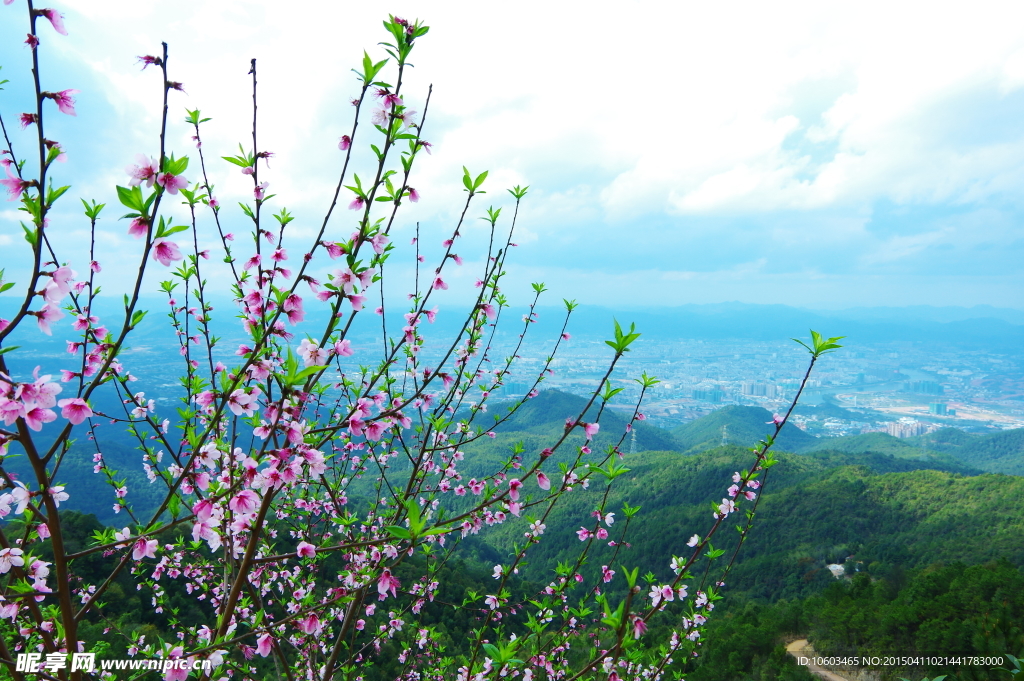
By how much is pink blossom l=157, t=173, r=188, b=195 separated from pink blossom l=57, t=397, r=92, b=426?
1.00 meters

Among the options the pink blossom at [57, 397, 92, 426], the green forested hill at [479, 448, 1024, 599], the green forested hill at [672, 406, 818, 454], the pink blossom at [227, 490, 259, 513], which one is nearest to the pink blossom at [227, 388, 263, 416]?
the pink blossom at [227, 490, 259, 513]

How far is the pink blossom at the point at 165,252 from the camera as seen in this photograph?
6.75 feet

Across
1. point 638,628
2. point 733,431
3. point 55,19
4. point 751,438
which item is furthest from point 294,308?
point 733,431

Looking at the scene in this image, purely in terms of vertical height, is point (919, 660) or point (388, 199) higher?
point (388, 199)

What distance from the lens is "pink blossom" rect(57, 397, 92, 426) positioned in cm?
196

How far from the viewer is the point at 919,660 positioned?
1226 centimetres

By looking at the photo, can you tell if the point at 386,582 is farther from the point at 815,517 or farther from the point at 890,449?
the point at 890,449

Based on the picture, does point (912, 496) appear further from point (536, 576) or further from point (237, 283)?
point (237, 283)

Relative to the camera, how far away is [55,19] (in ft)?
6.68

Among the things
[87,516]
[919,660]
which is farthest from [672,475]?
[87,516]

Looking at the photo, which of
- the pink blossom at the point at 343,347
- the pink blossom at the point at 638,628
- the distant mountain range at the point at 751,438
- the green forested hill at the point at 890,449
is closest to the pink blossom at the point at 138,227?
the pink blossom at the point at 343,347

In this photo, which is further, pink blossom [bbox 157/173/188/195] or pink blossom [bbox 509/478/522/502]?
pink blossom [bbox 509/478/522/502]

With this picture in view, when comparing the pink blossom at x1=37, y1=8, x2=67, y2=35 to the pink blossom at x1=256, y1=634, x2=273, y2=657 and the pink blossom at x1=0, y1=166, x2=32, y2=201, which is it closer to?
the pink blossom at x1=0, y1=166, x2=32, y2=201

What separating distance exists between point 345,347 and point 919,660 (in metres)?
17.7
